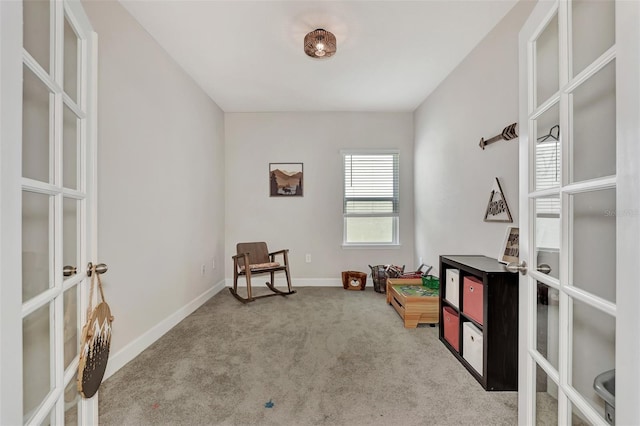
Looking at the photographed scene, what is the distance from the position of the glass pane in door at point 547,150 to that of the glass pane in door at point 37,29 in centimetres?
157

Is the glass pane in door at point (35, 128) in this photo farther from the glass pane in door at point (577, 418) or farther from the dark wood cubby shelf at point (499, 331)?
the dark wood cubby shelf at point (499, 331)

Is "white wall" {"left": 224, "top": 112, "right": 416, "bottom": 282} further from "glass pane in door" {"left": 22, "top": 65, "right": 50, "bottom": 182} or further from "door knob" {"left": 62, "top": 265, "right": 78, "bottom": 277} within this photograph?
"glass pane in door" {"left": 22, "top": 65, "right": 50, "bottom": 182}

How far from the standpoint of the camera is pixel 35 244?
0.77 meters

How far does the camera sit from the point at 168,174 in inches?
101

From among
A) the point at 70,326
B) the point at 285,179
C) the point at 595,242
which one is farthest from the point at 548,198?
the point at 285,179

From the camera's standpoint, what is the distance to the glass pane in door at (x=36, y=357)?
700 mm

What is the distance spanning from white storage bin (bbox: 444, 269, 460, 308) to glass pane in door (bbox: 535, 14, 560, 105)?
1.37m

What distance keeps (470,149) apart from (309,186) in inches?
85.3

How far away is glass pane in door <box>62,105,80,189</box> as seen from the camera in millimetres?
928

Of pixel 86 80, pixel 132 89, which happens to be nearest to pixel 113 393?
pixel 86 80

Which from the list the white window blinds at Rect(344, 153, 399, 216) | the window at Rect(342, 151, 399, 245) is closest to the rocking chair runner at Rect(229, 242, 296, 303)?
the window at Rect(342, 151, 399, 245)

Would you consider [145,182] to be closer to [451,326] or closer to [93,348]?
[93,348]

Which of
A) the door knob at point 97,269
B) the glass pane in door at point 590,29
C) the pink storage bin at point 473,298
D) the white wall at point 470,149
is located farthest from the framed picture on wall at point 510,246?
the door knob at point 97,269

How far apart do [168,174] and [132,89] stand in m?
0.75
